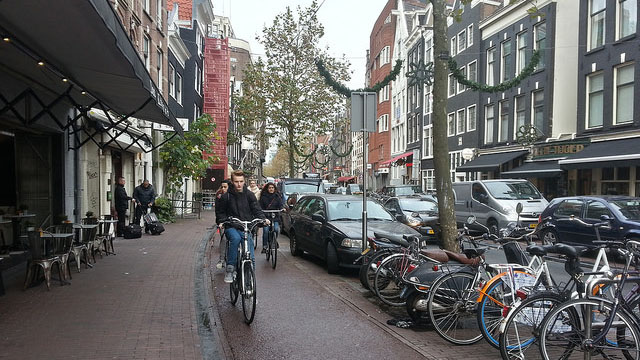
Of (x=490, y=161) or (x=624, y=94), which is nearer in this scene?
(x=624, y=94)

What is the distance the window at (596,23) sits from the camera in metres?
20.0

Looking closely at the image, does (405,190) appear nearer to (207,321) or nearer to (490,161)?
(490,161)

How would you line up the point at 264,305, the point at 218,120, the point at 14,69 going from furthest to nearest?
the point at 218,120
the point at 14,69
the point at 264,305

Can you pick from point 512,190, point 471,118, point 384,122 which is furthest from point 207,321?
point 384,122

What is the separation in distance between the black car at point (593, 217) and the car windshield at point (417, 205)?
3303 millimetres

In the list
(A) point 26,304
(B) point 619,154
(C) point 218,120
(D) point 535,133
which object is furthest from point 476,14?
(A) point 26,304

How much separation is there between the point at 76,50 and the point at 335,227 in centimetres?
528

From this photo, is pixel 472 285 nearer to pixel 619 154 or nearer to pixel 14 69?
pixel 14 69

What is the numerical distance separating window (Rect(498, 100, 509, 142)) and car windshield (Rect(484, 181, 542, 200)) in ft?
40.3

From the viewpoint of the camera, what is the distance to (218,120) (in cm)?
3447

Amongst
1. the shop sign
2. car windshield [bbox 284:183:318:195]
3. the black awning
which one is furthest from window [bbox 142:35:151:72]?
the shop sign

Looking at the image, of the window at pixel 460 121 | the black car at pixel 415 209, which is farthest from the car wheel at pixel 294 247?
the window at pixel 460 121

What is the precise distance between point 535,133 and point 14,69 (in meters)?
22.2

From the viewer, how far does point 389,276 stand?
6.80 meters
